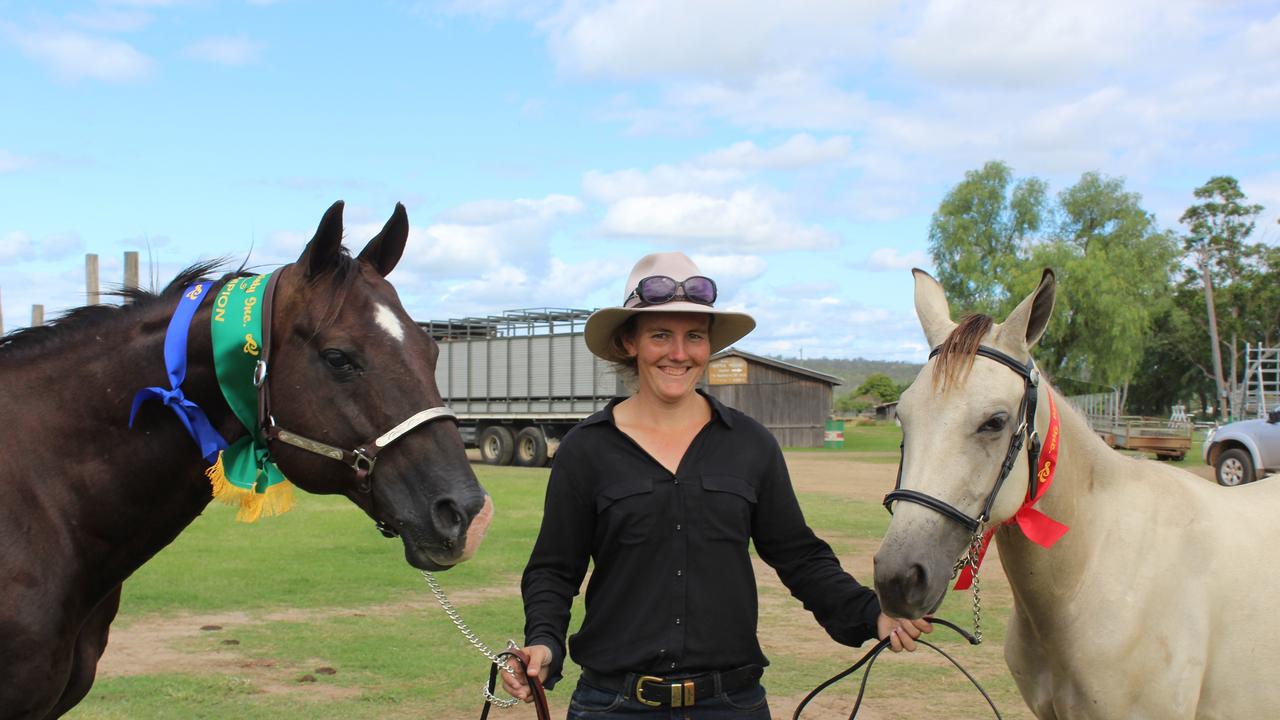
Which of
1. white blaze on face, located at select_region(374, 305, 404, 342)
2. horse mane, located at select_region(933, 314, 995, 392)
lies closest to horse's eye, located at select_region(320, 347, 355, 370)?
white blaze on face, located at select_region(374, 305, 404, 342)

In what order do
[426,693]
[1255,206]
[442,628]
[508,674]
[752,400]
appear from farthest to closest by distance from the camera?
[1255,206] → [752,400] → [442,628] → [426,693] → [508,674]

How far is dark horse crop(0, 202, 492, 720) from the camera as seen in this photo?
8.75ft

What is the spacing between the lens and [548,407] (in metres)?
27.0

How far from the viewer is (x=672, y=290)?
3.00 meters

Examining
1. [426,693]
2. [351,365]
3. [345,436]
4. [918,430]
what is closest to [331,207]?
[351,365]

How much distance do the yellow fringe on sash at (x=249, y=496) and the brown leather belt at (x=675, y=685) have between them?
1.09 meters

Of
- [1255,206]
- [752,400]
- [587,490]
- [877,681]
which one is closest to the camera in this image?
[587,490]

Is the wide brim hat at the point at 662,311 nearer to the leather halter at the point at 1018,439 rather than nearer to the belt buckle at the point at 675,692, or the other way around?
the leather halter at the point at 1018,439

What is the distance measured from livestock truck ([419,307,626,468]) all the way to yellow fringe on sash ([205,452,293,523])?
21.9m

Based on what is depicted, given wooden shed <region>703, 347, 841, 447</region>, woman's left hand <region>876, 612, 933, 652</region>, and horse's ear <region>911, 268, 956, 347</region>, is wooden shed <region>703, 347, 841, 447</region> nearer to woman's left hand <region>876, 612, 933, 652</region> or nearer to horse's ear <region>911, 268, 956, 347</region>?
horse's ear <region>911, 268, 956, 347</region>

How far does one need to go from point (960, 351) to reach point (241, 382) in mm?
2176

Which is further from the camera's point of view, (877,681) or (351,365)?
(877,681)

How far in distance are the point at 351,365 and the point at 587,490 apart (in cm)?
80

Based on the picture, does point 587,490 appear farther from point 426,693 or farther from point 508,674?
point 426,693
